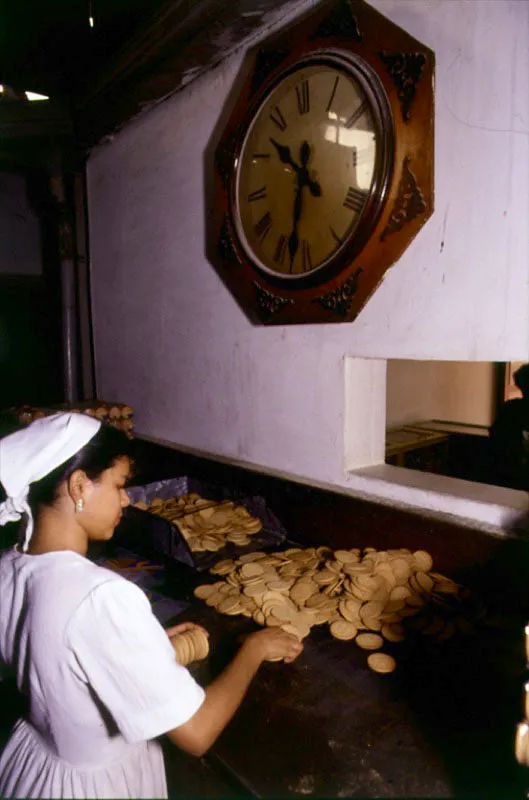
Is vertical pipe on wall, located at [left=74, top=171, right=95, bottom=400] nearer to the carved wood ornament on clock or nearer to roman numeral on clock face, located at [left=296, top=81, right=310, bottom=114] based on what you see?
the carved wood ornament on clock

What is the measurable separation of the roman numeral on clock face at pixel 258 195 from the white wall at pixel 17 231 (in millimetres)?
3520

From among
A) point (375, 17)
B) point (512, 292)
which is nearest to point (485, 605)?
point (512, 292)

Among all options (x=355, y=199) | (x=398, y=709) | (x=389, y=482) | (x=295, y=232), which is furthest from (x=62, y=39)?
(x=398, y=709)

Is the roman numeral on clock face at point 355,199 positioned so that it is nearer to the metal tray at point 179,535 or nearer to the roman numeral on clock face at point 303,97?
the roman numeral on clock face at point 303,97

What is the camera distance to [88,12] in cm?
326

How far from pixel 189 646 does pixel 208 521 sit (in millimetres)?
1182

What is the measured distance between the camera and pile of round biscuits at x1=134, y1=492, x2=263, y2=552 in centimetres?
253

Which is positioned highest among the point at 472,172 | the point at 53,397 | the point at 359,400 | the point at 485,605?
the point at 472,172

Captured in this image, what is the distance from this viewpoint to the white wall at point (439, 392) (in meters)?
5.93

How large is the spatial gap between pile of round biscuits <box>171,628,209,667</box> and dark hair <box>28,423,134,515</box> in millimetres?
625

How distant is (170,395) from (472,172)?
8.14 feet

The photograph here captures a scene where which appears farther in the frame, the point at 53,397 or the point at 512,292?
the point at 53,397

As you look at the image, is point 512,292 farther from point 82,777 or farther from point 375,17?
point 82,777

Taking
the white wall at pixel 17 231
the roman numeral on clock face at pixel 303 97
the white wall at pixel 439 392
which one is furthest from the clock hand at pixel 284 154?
the white wall at pixel 17 231
